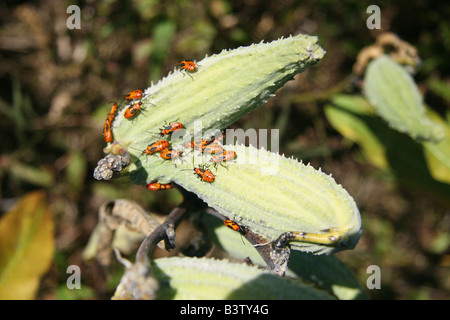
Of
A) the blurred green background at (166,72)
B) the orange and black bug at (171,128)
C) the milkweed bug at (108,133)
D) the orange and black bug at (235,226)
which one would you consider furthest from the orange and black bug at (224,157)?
the blurred green background at (166,72)

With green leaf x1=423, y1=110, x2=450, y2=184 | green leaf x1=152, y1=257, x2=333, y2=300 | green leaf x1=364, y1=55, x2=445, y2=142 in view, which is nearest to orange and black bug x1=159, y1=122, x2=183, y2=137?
green leaf x1=152, y1=257, x2=333, y2=300

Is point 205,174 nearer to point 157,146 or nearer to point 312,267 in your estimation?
point 157,146

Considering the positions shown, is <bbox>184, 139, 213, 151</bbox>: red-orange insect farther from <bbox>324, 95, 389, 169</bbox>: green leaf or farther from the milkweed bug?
<bbox>324, 95, 389, 169</bbox>: green leaf

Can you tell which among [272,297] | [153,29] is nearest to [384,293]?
[272,297]

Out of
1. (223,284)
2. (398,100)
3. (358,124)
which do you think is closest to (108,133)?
(223,284)

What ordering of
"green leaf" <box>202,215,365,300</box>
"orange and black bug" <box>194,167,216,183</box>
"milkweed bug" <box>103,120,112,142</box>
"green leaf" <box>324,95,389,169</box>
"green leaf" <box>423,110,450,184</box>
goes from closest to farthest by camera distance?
"orange and black bug" <box>194,167,216,183</box>
"milkweed bug" <box>103,120,112,142</box>
"green leaf" <box>202,215,365,300</box>
"green leaf" <box>423,110,450,184</box>
"green leaf" <box>324,95,389,169</box>

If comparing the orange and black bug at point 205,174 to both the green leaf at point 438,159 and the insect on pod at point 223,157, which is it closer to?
the insect on pod at point 223,157

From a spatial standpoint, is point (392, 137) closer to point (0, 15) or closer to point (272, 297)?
point (272, 297)
